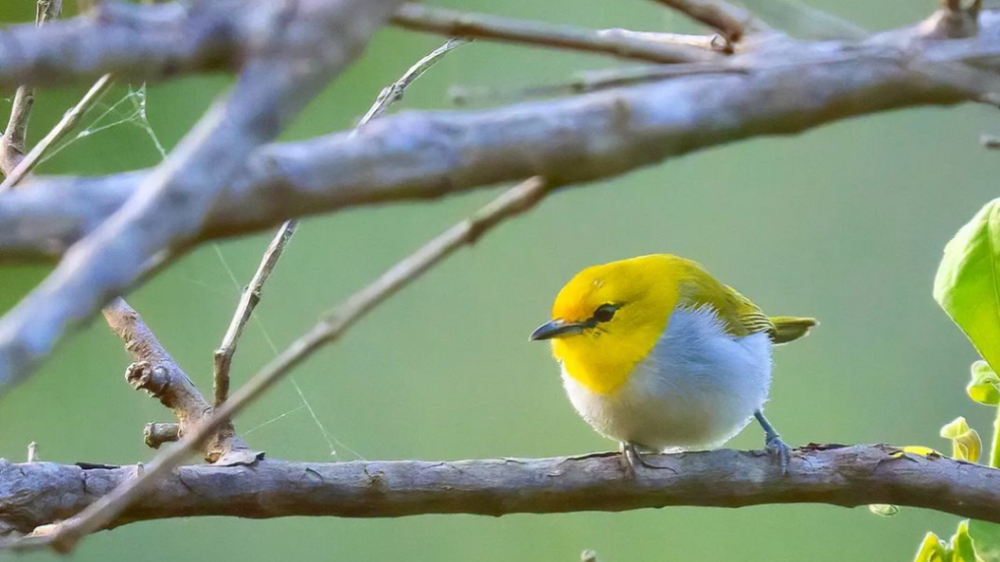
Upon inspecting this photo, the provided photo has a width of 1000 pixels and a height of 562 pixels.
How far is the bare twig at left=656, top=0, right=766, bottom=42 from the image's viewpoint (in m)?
0.75

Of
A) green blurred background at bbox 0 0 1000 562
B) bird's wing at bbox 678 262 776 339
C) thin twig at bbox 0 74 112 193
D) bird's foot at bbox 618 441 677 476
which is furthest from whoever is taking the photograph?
green blurred background at bbox 0 0 1000 562

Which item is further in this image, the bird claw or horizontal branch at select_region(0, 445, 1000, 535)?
the bird claw

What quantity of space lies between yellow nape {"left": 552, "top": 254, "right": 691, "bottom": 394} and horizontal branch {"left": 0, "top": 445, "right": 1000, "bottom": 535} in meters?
0.23

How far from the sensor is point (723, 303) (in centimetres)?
154

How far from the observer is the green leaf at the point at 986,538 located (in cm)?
115

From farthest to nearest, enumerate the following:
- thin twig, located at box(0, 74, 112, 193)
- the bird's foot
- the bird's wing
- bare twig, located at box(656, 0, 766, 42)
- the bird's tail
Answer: the bird's tail → the bird's wing → the bird's foot → thin twig, located at box(0, 74, 112, 193) → bare twig, located at box(656, 0, 766, 42)

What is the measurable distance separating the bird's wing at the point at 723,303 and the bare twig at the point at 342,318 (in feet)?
3.23

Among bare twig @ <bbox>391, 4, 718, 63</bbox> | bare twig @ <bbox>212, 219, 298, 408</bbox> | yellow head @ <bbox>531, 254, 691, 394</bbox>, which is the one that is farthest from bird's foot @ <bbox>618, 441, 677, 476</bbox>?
bare twig @ <bbox>391, 4, 718, 63</bbox>

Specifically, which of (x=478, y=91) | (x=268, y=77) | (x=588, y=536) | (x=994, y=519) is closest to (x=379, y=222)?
(x=588, y=536)

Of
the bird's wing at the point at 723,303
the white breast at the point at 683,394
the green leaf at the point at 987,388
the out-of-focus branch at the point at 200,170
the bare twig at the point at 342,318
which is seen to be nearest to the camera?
the out-of-focus branch at the point at 200,170

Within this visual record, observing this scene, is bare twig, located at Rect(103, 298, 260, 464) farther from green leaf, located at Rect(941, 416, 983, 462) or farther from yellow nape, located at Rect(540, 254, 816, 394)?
green leaf, located at Rect(941, 416, 983, 462)

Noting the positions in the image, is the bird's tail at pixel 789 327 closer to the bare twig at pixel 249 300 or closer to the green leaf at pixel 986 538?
the green leaf at pixel 986 538

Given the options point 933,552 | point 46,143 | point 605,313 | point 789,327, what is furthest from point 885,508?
point 46,143

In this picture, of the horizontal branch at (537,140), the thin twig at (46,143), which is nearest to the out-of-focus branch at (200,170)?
the horizontal branch at (537,140)
